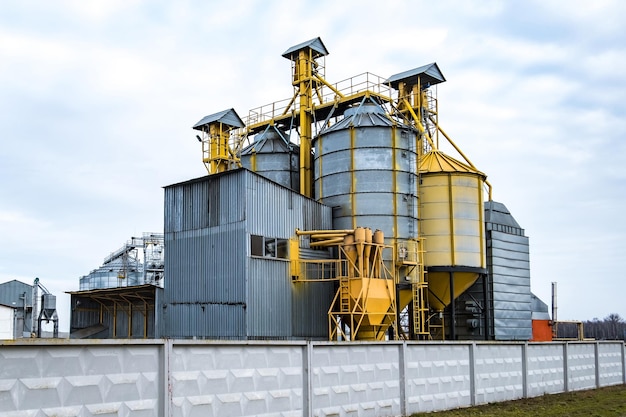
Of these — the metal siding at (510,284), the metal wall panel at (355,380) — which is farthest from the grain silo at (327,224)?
the metal wall panel at (355,380)

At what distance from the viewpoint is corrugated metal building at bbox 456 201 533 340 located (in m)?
36.1

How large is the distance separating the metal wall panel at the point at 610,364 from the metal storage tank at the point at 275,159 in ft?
59.4

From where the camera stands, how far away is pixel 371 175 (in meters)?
31.6

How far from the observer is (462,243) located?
108 ft

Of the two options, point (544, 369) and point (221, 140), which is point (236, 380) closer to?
point (544, 369)

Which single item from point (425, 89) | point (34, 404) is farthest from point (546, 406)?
point (425, 89)

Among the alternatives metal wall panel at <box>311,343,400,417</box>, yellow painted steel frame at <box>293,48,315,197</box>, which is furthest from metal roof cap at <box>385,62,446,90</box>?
metal wall panel at <box>311,343,400,417</box>

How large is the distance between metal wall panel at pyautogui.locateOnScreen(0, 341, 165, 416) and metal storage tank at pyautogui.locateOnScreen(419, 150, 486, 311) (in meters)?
23.8

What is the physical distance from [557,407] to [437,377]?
3835 millimetres

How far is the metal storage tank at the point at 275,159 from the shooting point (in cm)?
3725

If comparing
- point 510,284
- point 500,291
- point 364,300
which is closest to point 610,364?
point 364,300

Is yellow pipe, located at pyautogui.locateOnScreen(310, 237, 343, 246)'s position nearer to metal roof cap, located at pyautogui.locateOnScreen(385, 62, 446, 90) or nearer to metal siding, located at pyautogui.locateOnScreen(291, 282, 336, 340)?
metal siding, located at pyautogui.locateOnScreen(291, 282, 336, 340)

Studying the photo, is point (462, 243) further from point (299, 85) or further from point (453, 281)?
point (299, 85)

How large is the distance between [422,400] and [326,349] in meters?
3.58
